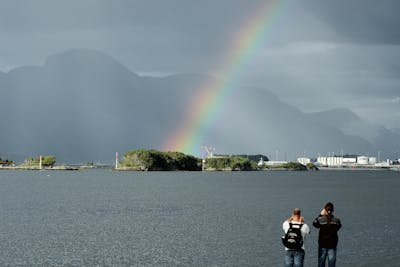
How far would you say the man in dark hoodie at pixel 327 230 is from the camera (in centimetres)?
3309

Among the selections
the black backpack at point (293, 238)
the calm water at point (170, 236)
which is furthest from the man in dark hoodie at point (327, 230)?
the calm water at point (170, 236)

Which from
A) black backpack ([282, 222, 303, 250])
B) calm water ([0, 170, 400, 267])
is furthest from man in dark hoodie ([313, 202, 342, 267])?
calm water ([0, 170, 400, 267])

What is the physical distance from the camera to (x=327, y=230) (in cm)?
3344

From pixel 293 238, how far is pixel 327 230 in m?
2.26

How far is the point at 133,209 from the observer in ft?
349

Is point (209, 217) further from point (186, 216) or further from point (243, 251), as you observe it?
point (243, 251)

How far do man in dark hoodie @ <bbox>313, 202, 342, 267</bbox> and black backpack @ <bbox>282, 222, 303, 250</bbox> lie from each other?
140 cm

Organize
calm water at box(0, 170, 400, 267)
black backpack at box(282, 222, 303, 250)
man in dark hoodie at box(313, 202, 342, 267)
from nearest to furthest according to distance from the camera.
A: black backpack at box(282, 222, 303, 250) < man in dark hoodie at box(313, 202, 342, 267) < calm water at box(0, 170, 400, 267)

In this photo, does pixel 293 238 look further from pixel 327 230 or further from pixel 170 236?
pixel 170 236

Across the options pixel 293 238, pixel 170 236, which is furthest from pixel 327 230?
pixel 170 236

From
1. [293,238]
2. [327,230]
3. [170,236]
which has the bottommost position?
[170,236]

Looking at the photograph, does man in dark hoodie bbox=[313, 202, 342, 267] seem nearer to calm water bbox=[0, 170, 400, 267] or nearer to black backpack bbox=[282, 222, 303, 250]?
black backpack bbox=[282, 222, 303, 250]

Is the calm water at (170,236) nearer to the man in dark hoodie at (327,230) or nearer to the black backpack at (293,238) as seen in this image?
the man in dark hoodie at (327,230)

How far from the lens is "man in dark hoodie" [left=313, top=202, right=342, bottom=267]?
1303 inches
